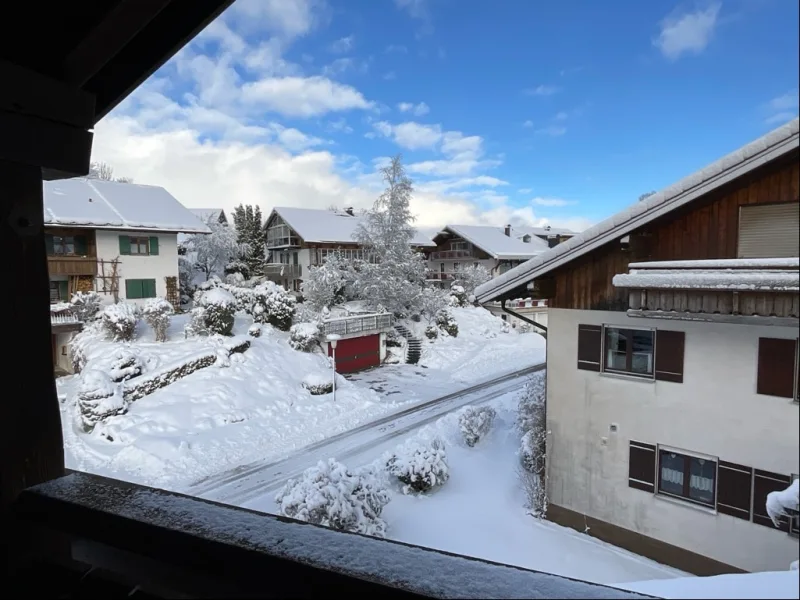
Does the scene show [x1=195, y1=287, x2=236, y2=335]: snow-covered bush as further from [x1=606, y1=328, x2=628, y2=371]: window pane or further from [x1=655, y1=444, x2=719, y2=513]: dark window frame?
[x1=655, y1=444, x2=719, y2=513]: dark window frame

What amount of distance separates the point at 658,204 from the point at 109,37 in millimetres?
1050

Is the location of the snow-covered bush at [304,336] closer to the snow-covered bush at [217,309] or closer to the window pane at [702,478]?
the snow-covered bush at [217,309]

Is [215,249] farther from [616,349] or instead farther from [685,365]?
[685,365]

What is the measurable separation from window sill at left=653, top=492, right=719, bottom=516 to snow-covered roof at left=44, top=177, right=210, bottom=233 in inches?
101

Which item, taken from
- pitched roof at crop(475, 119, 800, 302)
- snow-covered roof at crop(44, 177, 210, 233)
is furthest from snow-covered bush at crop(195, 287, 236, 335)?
pitched roof at crop(475, 119, 800, 302)

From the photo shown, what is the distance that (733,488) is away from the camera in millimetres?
968

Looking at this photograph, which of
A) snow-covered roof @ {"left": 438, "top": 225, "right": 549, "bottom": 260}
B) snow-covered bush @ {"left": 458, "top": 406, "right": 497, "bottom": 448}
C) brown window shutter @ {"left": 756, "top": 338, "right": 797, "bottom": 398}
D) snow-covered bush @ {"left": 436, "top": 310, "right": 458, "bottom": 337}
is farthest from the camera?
snow-covered bush @ {"left": 436, "top": 310, "right": 458, "bottom": 337}

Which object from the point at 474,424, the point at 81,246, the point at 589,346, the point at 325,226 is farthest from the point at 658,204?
the point at 325,226

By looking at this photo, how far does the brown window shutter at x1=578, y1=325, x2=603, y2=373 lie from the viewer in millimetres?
1834

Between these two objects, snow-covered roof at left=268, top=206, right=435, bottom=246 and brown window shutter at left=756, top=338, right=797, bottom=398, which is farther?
snow-covered roof at left=268, top=206, right=435, bottom=246

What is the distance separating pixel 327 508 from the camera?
2787mm

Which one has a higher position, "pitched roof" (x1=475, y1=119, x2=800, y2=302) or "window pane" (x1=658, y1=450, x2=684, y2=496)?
"pitched roof" (x1=475, y1=119, x2=800, y2=302)

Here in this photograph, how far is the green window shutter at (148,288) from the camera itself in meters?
5.21

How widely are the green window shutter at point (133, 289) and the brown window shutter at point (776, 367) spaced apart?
17.4 feet
